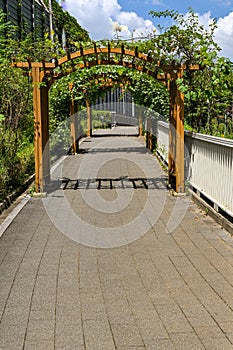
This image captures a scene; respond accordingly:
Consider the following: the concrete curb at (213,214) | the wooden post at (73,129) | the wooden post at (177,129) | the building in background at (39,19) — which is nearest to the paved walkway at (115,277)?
the concrete curb at (213,214)

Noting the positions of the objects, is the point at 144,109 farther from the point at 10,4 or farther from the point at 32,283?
the point at 32,283

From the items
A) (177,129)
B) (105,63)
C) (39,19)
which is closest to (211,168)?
(177,129)

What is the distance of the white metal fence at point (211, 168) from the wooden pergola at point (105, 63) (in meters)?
0.25

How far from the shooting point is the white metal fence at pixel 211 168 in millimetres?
6648

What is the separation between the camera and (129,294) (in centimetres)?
429

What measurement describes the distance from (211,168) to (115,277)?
352 cm

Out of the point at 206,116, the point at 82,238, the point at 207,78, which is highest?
the point at 207,78

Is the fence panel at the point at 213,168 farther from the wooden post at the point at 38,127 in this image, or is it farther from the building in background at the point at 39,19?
the building in background at the point at 39,19

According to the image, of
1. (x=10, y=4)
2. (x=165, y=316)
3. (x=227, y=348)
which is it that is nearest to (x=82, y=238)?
(x=165, y=316)

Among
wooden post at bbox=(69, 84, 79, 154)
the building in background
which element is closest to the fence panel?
the building in background

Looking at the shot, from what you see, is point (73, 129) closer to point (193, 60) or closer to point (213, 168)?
point (193, 60)

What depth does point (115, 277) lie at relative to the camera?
477 cm

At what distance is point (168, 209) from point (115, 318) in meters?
4.47

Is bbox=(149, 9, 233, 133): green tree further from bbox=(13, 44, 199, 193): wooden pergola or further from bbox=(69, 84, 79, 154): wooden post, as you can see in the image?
bbox=(69, 84, 79, 154): wooden post
